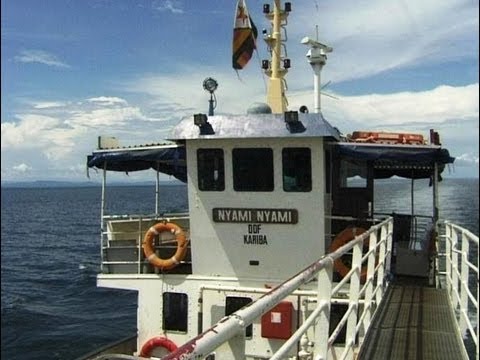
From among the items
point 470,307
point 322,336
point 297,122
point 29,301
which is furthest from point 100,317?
point 322,336

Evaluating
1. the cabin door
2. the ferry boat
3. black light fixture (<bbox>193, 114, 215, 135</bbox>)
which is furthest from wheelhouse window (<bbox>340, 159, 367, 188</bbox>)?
black light fixture (<bbox>193, 114, 215, 135</bbox>)

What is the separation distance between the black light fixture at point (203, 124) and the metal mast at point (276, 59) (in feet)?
8.70

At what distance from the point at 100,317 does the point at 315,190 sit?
14233 millimetres

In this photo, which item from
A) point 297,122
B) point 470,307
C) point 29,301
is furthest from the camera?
point 29,301

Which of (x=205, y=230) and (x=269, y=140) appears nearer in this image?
(x=269, y=140)

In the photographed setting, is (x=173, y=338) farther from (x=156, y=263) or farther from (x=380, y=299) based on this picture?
(x=380, y=299)

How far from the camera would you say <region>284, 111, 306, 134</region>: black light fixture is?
845 cm

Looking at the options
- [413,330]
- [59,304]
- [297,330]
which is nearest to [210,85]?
[413,330]

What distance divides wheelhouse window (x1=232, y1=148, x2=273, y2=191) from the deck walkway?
2.75 metres

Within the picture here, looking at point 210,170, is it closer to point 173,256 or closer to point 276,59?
point 173,256

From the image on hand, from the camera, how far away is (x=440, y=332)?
633 cm

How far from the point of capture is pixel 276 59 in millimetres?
11719

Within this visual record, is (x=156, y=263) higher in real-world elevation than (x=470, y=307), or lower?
A: higher

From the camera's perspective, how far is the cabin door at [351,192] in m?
10.3
